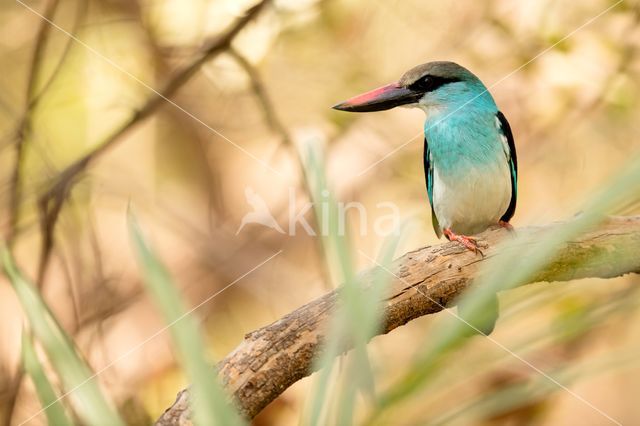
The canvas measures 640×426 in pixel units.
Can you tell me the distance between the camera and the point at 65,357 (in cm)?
50

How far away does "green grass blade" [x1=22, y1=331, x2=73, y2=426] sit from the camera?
49 centimetres

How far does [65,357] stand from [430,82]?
2.05 meters

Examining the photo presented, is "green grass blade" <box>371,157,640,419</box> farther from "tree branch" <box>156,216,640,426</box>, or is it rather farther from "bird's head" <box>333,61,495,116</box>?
"bird's head" <box>333,61,495,116</box>

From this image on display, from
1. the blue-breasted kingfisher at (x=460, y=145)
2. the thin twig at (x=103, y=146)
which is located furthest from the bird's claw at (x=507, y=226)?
the thin twig at (x=103, y=146)

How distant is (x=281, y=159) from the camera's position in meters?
3.29

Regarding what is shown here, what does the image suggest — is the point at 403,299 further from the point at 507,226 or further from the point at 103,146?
the point at 103,146

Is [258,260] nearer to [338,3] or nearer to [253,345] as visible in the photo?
[338,3]

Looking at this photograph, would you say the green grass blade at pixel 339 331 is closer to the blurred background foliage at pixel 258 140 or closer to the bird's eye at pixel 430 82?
the bird's eye at pixel 430 82

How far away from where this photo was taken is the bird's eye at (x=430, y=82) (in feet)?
7.88

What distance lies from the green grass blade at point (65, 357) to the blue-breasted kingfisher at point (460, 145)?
170cm

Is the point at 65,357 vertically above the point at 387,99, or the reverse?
the point at 387,99

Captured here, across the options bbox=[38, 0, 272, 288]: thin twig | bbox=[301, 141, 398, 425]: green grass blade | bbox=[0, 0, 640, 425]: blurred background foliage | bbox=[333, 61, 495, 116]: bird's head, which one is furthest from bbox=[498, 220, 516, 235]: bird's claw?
bbox=[301, 141, 398, 425]: green grass blade

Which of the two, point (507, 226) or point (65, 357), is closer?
point (65, 357)

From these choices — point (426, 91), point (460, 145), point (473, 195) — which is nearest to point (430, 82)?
point (426, 91)
